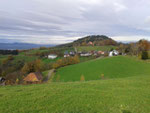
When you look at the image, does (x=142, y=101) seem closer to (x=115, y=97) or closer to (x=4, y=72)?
(x=115, y=97)

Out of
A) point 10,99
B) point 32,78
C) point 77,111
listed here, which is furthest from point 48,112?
point 32,78

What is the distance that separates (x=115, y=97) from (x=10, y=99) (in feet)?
16.2

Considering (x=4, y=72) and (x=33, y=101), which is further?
(x=4, y=72)

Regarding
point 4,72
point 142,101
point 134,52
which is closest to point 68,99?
point 142,101

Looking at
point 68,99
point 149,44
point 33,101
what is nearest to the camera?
point 33,101

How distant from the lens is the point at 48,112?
3777 millimetres

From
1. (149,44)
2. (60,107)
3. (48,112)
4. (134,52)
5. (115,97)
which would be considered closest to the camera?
(48,112)

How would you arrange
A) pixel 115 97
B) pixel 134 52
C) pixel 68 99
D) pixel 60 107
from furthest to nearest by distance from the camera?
pixel 134 52 < pixel 115 97 < pixel 68 99 < pixel 60 107

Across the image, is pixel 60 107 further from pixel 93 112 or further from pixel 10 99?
pixel 10 99

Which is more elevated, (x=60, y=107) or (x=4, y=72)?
(x=60, y=107)

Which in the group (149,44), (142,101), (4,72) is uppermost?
(149,44)

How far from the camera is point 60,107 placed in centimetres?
415

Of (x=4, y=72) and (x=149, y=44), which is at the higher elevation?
(x=149, y=44)

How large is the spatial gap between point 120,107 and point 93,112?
4.11 feet
